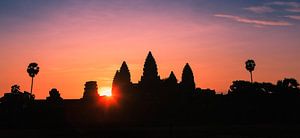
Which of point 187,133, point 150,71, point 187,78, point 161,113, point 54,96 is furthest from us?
point 187,78

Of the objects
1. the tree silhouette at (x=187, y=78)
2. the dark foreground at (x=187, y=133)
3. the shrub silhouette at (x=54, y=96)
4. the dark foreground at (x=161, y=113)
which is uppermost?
the tree silhouette at (x=187, y=78)

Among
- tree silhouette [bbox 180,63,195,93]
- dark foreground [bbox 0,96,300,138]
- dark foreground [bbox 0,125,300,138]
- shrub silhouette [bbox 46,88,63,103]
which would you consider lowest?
dark foreground [bbox 0,125,300,138]

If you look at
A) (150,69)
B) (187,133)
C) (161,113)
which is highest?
(150,69)

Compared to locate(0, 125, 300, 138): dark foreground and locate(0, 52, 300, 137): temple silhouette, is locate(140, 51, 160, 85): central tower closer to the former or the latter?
locate(0, 52, 300, 137): temple silhouette

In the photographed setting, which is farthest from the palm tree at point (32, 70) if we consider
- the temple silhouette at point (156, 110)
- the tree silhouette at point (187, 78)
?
the tree silhouette at point (187, 78)

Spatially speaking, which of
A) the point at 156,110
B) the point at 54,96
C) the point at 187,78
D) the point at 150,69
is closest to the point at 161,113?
the point at 156,110

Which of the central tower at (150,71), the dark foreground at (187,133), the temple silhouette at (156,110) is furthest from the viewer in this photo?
the central tower at (150,71)

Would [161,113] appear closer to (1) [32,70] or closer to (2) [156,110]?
(2) [156,110]

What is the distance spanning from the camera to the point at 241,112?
53.4 metres

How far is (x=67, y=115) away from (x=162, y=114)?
1459 cm

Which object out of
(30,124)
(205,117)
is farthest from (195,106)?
(30,124)

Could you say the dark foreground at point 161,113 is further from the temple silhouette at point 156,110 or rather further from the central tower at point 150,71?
the central tower at point 150,71

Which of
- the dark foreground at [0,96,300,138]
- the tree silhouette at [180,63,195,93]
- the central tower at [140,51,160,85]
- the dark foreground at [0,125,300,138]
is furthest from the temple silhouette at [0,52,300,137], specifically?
the dark foreground at [0,125,300,138]

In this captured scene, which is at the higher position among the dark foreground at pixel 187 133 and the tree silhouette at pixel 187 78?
the tree silhouette at pixel 187 78
